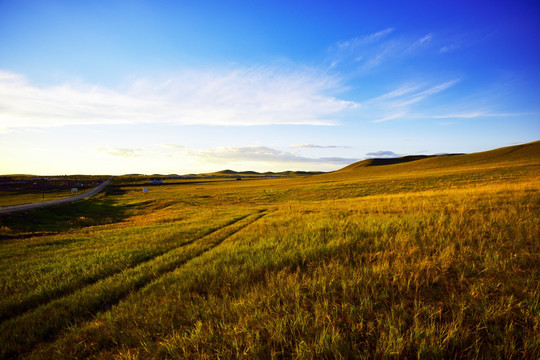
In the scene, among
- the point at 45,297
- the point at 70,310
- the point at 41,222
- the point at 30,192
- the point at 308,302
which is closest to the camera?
the point at 308,302

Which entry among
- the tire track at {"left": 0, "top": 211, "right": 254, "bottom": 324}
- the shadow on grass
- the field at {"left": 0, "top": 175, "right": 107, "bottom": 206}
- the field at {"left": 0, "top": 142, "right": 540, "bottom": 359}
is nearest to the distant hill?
the field at {"left": 0, "top": 142, "right": 540, "bottom": 359}

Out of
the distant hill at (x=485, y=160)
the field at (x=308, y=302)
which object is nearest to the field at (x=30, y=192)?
the field at (x=308, y=302)

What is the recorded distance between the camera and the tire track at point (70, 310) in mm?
3939

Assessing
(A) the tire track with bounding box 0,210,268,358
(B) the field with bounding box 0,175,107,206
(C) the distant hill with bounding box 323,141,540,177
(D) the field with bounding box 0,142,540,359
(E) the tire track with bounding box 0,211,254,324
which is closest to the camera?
(D) the field with bounding box 0,142,540,359

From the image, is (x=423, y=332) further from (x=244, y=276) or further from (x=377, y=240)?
(x=377, y=240)

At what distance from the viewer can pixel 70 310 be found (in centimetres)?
473

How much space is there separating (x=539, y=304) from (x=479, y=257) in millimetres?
2030

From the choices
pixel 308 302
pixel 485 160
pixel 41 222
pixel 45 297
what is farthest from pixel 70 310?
pixel 485 160

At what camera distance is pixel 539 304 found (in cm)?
286

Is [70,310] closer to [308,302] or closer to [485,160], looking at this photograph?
[308,302]

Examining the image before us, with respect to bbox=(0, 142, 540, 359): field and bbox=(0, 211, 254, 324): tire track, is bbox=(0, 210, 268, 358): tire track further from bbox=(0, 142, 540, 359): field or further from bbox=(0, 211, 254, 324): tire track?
bbox=(0, 211, 254, 324): tire track

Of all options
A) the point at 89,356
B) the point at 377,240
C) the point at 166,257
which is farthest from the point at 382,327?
the point at 166,257

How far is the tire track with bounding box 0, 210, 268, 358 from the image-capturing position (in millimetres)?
3939

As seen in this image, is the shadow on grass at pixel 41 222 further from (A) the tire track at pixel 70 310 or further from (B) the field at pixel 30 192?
(B) the field at pixel 30 192
